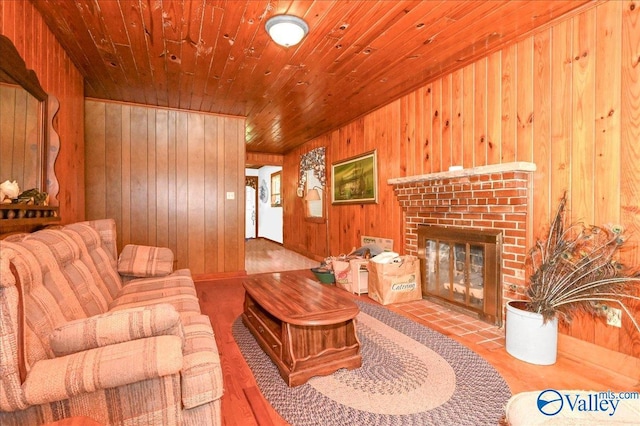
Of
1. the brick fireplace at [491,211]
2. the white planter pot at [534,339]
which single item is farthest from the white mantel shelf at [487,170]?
the white planter pot at [534,339]

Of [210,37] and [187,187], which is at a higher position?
[210,37]

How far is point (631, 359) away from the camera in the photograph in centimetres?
183

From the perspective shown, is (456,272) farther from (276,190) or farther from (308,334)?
(276,190)

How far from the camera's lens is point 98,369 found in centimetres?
99

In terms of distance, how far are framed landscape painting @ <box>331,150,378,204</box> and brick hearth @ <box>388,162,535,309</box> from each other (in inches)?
39.9

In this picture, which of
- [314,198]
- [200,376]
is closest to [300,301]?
[200,376]

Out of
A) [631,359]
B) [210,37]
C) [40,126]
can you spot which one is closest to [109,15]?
[210,37]

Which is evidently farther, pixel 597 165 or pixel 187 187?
pixel 187 187

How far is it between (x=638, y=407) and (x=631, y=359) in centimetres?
129

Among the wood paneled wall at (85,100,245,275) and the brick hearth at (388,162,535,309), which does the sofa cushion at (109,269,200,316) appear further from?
Answer: the brick hearth at (388,162,535,309)

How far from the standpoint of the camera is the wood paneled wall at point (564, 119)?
185 cm

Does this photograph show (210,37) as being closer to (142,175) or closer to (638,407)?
(142,175)

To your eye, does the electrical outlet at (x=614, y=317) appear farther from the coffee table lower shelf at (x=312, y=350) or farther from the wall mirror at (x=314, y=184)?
the wall mirror at (x=314, y=184)

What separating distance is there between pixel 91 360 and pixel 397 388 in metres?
1.45
